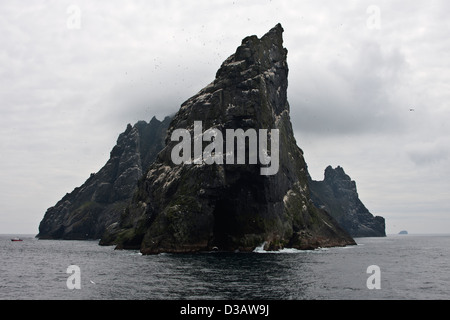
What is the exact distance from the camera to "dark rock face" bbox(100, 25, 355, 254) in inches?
4370

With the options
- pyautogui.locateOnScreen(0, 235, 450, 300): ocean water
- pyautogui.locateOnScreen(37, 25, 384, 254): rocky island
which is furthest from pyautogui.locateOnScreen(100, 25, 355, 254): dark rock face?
pyautogui.locateOnScreen(0, 235, 450, 300): ocean water

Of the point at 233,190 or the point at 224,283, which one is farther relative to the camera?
the point at 233,190

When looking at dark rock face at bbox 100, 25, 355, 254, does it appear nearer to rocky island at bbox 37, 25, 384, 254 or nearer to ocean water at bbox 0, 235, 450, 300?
rocky island at bbox 37, 25, 384, 254

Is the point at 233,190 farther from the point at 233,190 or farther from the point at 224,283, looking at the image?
→ the point at 224,283

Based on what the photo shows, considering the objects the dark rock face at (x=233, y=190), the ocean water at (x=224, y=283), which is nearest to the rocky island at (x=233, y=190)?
the dark rock face at (x=233, y=190)

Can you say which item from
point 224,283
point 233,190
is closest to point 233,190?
point 233,190

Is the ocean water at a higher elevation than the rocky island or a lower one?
lower

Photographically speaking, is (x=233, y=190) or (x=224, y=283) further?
(x=233, y=190)

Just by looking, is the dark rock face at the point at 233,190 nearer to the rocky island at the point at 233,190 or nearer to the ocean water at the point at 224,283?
the rocky island at the point at 233,190

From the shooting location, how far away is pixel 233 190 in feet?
390

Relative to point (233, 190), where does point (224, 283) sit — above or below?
below
